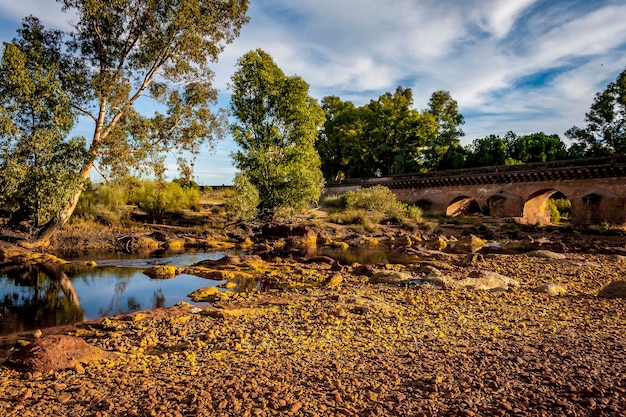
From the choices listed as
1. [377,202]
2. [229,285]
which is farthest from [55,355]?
[377,202]

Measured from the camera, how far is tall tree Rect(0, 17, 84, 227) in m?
16.3

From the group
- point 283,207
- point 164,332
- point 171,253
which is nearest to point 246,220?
point 283,207

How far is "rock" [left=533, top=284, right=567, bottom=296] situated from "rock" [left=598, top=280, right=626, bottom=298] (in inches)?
29.8

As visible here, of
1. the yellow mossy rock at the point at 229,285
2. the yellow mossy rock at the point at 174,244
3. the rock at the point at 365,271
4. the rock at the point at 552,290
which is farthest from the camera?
the yellow mossy rock at the point at 174,244

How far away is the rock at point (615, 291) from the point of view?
918 cm

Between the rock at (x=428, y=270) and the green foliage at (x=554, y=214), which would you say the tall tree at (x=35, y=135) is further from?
the green foliage at (x=554, y=214)

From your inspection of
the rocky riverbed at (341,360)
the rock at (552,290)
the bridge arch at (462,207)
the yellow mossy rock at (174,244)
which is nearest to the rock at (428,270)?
the rock at (552,290)

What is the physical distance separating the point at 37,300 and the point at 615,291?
13.3 metres

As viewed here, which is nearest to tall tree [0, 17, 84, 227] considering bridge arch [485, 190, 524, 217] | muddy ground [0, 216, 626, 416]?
muddy ground [0, 216, 626, 416]

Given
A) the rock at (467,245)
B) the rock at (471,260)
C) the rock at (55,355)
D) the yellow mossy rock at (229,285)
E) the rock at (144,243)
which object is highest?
the rock at (144,243)

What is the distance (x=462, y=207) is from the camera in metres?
44.1

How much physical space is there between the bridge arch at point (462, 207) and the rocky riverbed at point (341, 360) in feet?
110

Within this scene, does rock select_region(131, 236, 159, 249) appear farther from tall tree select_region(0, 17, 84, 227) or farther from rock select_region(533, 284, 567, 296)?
rock select_region(533, 284, 567, 296)

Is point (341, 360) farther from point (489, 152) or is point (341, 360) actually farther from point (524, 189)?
point (489, 152)
